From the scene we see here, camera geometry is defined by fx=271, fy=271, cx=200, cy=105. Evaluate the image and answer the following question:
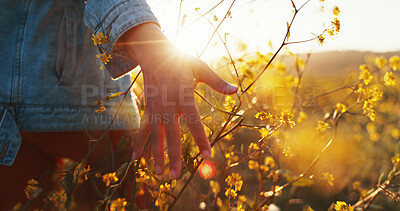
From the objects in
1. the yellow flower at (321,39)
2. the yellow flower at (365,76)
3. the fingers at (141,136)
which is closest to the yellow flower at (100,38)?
the fingers at (141,136)

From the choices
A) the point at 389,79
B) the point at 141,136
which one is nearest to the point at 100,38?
the point at 141,136

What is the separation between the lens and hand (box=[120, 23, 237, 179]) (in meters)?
0.69

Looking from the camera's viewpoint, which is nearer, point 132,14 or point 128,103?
point 132,14

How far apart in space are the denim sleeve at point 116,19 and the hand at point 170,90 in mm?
55

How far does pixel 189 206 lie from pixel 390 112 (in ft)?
11.9

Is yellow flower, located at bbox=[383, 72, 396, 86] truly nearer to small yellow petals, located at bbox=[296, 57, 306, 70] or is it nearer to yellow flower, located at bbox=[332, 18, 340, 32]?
small yellow petals, located at bbox=[296, 57, 306, 70]

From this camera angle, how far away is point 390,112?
3971 mm

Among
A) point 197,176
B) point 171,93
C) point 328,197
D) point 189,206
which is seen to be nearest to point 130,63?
point 171,93

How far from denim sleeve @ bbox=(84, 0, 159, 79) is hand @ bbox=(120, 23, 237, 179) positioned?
0.05 metres

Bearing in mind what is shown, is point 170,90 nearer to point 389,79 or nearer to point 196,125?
point 196,125

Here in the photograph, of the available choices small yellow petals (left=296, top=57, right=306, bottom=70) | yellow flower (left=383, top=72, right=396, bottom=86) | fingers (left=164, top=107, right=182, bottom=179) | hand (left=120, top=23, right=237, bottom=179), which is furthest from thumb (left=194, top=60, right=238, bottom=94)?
yellow flower (left=383, top=72, right=396, bottom=86)

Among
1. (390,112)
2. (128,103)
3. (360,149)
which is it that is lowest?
(360,149)

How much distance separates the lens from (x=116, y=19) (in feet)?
2.70

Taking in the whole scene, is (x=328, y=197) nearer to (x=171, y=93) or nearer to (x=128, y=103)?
(x=128, y=103)
